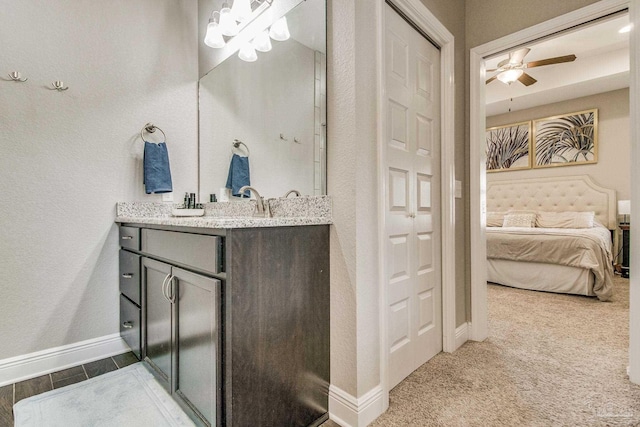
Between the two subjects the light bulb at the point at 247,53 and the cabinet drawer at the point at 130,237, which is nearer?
the cabinet drawer at the point at 130,237

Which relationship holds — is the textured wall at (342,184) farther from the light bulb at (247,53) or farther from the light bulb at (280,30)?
the light bulb at (247,53)

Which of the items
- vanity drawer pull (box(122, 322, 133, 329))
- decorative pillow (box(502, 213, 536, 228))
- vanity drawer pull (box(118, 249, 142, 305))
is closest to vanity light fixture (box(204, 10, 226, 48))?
vanity drawer pull (box(118, 249, 142, 305))

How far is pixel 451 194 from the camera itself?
205 centimetres

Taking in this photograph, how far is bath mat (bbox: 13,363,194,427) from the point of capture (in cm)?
138

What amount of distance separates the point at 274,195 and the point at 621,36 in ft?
15.6

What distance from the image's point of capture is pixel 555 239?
3406 mm

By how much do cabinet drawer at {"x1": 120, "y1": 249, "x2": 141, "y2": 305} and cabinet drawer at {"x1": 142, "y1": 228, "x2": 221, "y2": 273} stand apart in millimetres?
244

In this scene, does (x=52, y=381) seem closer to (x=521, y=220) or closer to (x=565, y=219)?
(x=521, y=220)

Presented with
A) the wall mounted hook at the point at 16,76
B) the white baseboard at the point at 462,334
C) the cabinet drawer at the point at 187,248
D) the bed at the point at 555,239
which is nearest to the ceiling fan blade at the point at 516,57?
the bed at the point at 555,239

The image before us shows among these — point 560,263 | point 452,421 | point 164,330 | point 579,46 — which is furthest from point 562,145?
point 164,330

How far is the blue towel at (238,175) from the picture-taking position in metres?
2.14

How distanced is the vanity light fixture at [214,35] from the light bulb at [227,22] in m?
0.05

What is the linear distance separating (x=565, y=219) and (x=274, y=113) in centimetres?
473

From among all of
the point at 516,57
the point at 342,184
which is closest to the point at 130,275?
the point at 342,184
